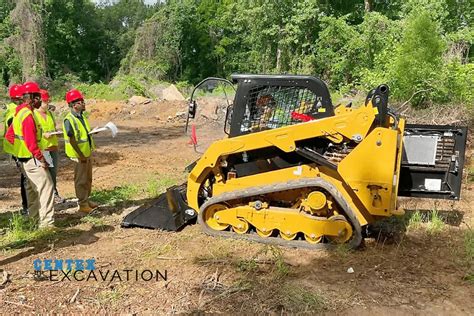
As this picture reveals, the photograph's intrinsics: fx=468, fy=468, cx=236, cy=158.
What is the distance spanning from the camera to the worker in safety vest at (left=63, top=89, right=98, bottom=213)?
645 cm

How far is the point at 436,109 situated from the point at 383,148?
7.02 meters

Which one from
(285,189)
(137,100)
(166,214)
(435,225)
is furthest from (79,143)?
(137,100)

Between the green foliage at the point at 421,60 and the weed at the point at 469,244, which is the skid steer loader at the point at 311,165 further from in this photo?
the green foliage at the point at 421,60

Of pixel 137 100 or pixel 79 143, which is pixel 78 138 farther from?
pixel 137 100

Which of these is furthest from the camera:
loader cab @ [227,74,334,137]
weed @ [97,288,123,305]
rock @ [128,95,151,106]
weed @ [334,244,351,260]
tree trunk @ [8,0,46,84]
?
tree trunk @ [8,0,46,84]

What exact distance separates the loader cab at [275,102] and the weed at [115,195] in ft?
9.67

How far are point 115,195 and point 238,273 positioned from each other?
12.6ft

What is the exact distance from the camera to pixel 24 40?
2947 cm

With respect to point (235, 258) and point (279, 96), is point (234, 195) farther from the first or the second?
point (279, 96)

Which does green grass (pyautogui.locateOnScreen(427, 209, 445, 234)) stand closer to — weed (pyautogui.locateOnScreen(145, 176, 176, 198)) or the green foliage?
weed (pyautogui.locateOnScreen(145, 176, 176, 198))

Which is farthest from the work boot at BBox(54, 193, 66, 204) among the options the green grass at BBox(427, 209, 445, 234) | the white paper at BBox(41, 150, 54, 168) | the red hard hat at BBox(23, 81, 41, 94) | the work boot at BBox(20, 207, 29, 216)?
the green grass at BBox(427, 209, 445, 234)

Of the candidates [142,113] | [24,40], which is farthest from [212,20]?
[142,113]

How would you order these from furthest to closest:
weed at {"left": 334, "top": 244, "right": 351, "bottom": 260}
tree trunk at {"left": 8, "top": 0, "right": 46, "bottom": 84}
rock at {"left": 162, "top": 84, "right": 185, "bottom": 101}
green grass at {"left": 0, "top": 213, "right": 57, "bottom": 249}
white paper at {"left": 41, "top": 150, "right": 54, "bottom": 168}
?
1. tree trunk at {"left": 8, "top": 0, "right": 46, "bottom": 84}
2. rock at {"left": 162, "top": 84, "right": 185, "bottom": 101}
3. white paper at {"left": 41, "top": 150, "right": 54, "bottom": 168}
4. green grass at {"left": 0, "top": 213, "right": 57, "bottom": 249}
5. weed at {"left": 334, "top": 244, "right": 351, "bottom": 260}

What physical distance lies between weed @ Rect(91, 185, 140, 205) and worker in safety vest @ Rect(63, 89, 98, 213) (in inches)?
A: 23.7
